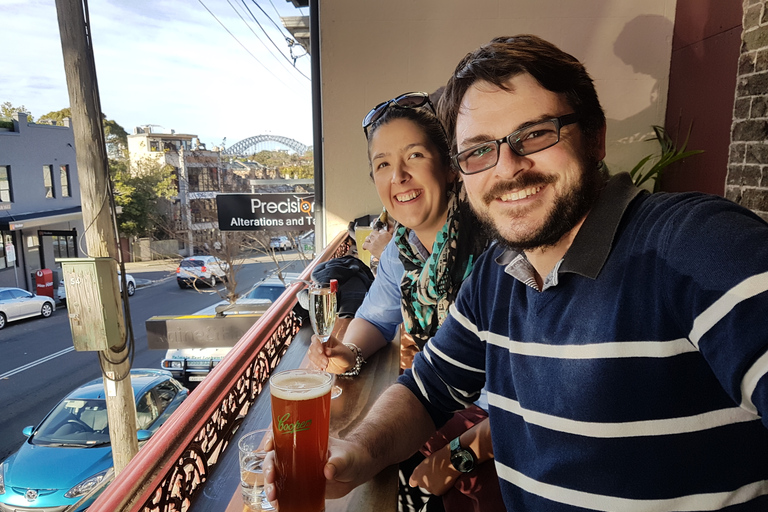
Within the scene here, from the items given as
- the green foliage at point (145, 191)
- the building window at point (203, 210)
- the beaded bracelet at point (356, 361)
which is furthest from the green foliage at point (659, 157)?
the building window at point (203, 210)

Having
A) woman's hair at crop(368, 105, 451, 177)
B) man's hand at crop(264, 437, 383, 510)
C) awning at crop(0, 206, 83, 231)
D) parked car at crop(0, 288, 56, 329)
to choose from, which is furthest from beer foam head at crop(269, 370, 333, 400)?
parked car at crop(0, 288, 56, 329)

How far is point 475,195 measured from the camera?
0.90 metres

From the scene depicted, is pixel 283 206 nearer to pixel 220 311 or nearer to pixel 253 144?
pixel 253 144

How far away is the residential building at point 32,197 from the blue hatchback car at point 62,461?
2812 mm

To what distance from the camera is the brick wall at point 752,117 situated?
107 inches

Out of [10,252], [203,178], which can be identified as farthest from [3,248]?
[203,178]

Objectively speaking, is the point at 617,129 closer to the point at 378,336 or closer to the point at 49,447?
the point at 378,336

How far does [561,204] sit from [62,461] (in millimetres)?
8676

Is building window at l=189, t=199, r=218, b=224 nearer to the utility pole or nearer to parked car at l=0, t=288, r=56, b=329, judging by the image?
parked car at l=0, t=288, r=56, b=329

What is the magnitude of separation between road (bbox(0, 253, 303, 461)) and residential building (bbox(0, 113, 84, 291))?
5.70 ft

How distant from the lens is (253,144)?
7977mm

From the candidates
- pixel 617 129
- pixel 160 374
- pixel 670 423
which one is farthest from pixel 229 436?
pixel 160 374

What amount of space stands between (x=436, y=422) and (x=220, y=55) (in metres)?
16.6

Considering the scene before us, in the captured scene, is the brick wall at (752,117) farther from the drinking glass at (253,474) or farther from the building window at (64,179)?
the building window at (64,179)
